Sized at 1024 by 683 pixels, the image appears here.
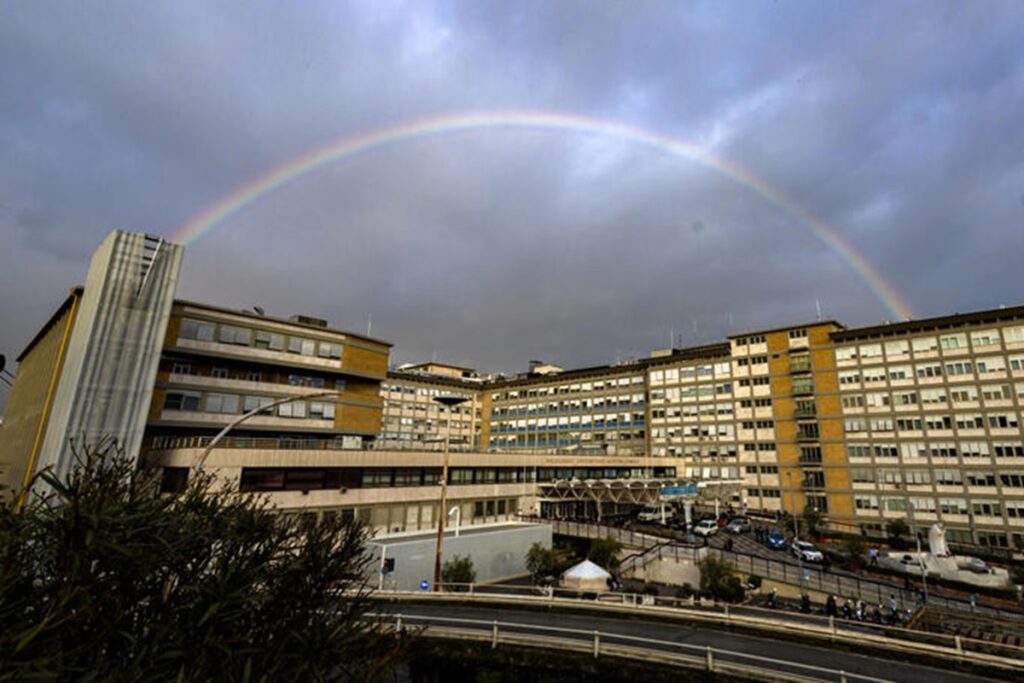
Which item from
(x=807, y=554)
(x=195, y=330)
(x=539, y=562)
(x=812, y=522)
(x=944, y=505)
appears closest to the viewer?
(x=539, y=562)

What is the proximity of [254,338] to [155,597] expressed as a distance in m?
39.1

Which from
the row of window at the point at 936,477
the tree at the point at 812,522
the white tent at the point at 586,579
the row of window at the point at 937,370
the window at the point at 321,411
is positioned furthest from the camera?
the row of window at the point at 937,370

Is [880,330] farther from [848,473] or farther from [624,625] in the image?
[624,625]

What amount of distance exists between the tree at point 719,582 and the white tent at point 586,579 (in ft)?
27.9

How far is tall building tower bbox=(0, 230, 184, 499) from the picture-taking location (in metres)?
30.7

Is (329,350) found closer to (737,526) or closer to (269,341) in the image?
(269,341)

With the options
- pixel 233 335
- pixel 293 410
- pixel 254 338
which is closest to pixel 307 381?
pixel 293 410

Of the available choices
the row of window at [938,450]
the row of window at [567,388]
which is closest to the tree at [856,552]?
the row of window at [938,450]

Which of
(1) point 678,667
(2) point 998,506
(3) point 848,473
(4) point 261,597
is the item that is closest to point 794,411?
(3) point 848,473

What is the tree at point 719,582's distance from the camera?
3161 cm

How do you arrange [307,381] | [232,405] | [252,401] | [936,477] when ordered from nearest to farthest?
[232,405], [252,401], [307,381], [936,477]

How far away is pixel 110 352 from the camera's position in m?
32.1

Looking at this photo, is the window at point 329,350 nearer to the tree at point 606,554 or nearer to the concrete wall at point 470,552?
the concrete wall at point 470,552

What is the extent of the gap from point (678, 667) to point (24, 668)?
13635 millimetres
